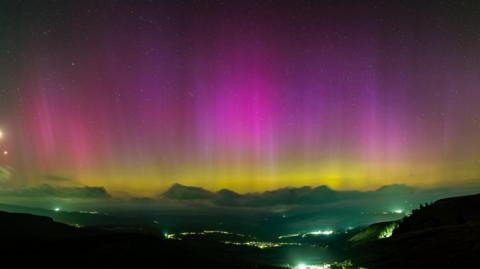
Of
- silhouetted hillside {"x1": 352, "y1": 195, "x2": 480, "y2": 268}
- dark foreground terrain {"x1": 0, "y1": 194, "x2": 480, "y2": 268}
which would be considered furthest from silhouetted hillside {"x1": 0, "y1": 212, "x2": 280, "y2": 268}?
silhouetted hillside {"x1": 352, "y1": 195, "x2": 480, "y2": 268}

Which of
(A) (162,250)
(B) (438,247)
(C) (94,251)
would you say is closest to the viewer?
(B) (438,247)

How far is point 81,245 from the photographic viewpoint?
109625 mm

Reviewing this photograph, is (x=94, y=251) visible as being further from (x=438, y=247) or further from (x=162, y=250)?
(x=438, y=247)

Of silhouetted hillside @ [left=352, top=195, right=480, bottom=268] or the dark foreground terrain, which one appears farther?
the dark foreground terrain

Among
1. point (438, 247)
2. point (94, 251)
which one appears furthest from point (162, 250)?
point (438, 247)

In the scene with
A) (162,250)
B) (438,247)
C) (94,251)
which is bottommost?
(162,250)

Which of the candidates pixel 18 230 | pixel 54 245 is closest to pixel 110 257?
pixel 54 245

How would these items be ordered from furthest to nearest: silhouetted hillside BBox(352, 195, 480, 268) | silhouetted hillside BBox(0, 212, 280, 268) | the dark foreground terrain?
silhouetted hillside BBox(0, 212, 280, 268) < the dark foreground terrain < silhouetted hillside BBox(352, 195, 480, 268)

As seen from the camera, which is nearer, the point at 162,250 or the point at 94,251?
the point at 94,251

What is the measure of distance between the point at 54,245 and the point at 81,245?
25.3 feet

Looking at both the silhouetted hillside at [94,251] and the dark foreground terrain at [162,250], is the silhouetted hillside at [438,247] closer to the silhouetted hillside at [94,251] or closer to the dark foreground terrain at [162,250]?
the dark foreground terrain at [162,250]

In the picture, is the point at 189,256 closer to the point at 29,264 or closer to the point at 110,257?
the point at 110,257

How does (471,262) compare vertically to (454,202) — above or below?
below

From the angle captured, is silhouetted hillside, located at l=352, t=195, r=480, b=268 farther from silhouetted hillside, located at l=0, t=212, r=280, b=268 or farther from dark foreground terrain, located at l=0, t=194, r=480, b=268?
silhouetted hillside, located at l=0, t=212, r=280, b=268
